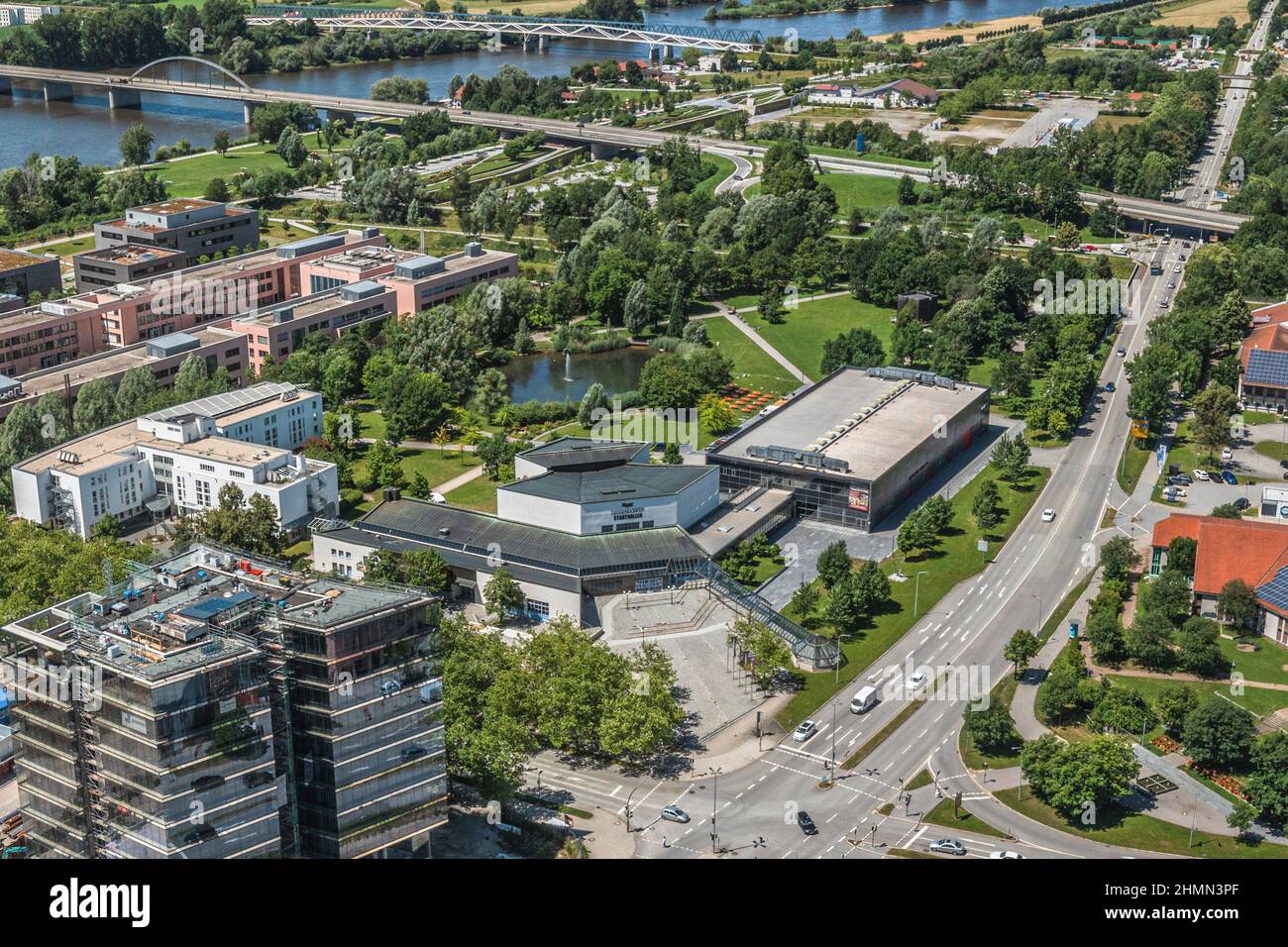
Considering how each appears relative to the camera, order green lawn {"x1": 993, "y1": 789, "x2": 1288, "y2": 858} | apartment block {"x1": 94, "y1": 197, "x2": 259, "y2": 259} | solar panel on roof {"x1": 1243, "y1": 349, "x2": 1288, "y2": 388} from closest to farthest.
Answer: green lawn {"x1": 993, "y1": 789, "x2": 1288, "y2": 858} < solar panel on roof {"x1": 1243, "y1": 349, "x2": 1288, "y2": 388} < apartment block {"x1": 94, "y1": 197, "x2": 259, "y2": 259}

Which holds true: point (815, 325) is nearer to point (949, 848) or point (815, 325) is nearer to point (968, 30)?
point (949, 848)

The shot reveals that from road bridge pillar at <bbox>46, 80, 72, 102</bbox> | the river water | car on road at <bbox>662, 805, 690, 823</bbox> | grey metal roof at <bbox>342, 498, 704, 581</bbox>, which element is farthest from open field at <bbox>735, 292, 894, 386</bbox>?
Result: road bridge pillar at <bbox>46, 80, 72, 102</bbox>

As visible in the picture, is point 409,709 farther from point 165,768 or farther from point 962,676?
point 962,676

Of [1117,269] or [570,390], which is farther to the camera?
[1117,269]

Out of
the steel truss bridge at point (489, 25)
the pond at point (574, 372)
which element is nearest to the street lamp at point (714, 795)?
the pond at point (574, 372)

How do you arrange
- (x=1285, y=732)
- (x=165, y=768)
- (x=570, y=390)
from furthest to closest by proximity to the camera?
(x=570, y=390) < (x=1285, y=732) < (x=165, y=768)

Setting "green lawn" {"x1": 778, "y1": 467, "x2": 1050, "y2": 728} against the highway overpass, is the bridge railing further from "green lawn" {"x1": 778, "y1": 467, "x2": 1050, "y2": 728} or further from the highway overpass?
"green lawn" {"x1": 778, "y1": 467, "x2": 1050, "y2": 728}

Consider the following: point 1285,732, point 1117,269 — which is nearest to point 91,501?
point 1285,732
